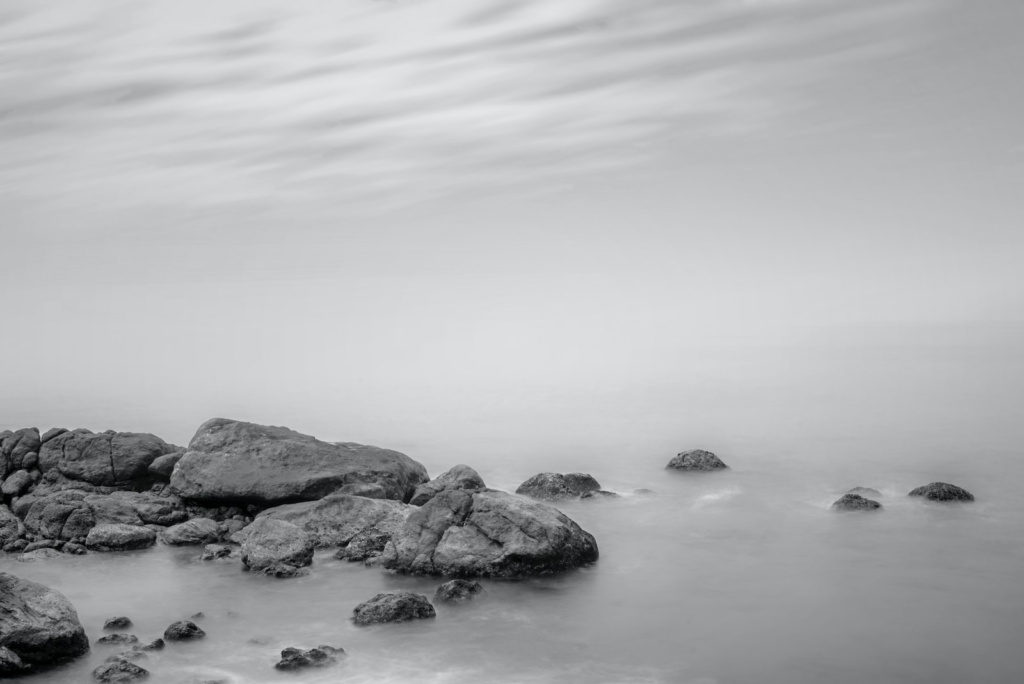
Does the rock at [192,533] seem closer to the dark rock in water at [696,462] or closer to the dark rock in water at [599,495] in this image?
the dark rock in water at [599,495]

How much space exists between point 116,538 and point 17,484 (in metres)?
7.92

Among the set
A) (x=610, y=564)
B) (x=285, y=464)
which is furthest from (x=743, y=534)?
(x=285, y=464)

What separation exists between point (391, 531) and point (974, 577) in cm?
1573

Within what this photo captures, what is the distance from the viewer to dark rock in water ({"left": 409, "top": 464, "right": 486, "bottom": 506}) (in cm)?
3188

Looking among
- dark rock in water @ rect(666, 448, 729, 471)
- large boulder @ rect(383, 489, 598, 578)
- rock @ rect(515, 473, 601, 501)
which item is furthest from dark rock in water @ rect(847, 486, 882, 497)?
large boulder @ rect(383, 489, 598, 578)

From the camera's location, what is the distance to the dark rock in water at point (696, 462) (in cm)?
4262

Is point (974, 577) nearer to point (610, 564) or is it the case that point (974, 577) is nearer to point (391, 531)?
point (610, 564)

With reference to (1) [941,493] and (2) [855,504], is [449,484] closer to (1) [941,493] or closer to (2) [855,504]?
(2) [855,504]

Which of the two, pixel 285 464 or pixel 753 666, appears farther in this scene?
pixel 285 464

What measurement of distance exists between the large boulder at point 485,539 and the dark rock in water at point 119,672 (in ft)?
26.2

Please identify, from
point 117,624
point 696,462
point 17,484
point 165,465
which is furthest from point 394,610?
point 696,462

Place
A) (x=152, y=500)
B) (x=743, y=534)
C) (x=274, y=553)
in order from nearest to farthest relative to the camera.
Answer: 1. (x=274, y=553)
2. (x=743, y=534)
3. (x=152, y=500)

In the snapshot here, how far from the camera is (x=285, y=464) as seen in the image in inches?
1314

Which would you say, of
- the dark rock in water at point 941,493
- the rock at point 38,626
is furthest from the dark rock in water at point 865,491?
the rock at point 38,626
